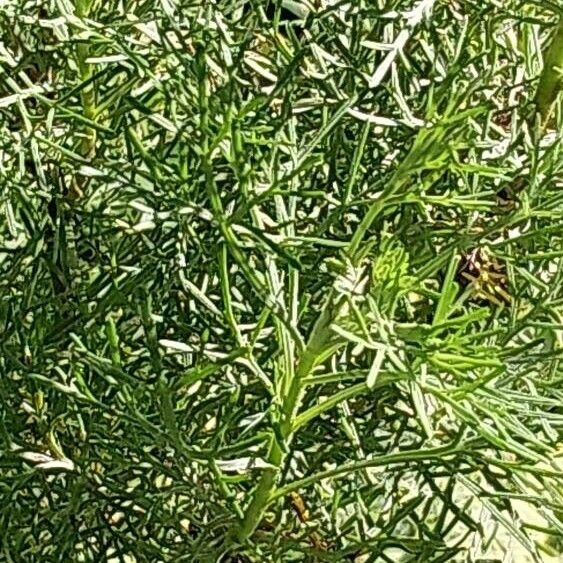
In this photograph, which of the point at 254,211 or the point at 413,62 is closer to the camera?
the point at 254,211

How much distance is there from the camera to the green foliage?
0.83 meters

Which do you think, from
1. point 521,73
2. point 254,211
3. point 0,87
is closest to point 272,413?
point 254,211

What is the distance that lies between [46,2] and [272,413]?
45 centimetres

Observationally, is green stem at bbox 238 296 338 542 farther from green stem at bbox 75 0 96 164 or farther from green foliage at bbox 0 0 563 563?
green stem at bbox 75 0 96 164

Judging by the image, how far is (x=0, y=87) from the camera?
127cm

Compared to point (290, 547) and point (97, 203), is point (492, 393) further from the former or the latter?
point (97, 203)

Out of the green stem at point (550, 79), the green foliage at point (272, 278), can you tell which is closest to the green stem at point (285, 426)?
the green foliage at point (272, 278)

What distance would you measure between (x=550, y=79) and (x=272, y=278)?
297mm

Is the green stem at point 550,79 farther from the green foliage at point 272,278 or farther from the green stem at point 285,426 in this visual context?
the green stem at point 285,426

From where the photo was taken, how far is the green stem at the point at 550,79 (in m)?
1.00

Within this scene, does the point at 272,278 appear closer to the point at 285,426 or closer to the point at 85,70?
the point at 285,426

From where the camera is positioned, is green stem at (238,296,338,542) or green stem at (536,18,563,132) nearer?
green stem at (238,296,338,542)

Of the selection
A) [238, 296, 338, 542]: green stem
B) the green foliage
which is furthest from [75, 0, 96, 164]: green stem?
[238, 296, 338, 542]: green stem

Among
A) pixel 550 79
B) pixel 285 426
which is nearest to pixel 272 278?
pixel 285 426
